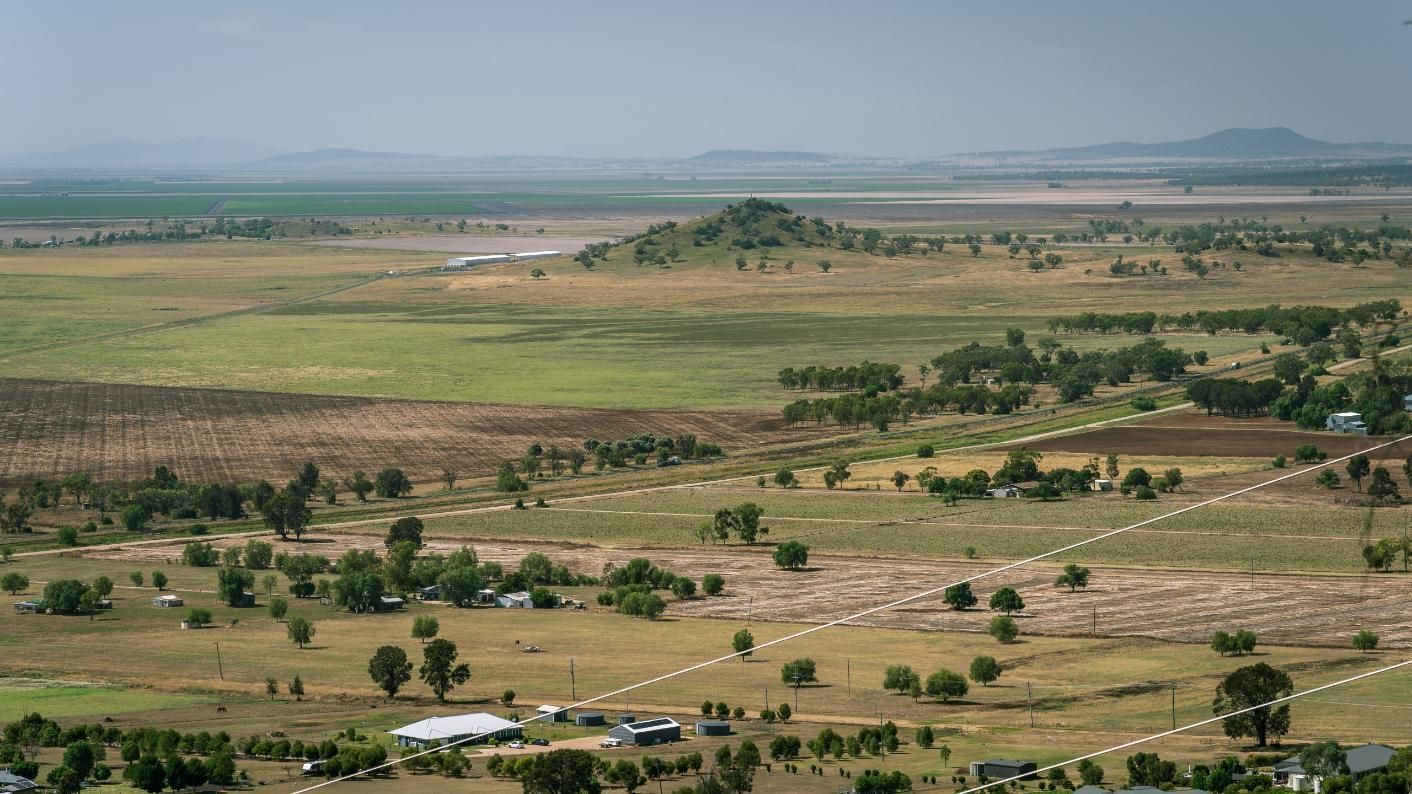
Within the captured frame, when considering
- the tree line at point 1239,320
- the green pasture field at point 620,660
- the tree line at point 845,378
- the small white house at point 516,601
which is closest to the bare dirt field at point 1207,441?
the tree line at point 845,378

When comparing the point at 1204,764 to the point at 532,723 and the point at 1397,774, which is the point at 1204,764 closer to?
the point at 1397,774

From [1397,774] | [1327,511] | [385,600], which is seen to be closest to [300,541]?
[385,600]

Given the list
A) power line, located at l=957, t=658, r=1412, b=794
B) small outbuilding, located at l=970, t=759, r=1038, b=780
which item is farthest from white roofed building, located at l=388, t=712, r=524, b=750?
power line, located at l=957, t=658, r=1412, b=794

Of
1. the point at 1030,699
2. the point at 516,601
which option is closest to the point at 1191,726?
the point at 1030,699

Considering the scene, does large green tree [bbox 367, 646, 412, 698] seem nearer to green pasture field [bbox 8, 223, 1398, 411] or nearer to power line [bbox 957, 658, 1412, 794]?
power line [bbox 957, 658, 1412, 794]

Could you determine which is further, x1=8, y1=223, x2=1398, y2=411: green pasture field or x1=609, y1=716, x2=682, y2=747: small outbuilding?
x1=8, y1=223, x2=1398, y2=411: green pasture field

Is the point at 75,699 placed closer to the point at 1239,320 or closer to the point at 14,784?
the point at 14,784
